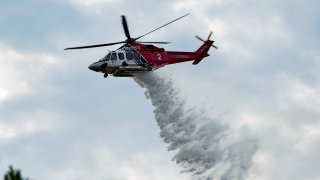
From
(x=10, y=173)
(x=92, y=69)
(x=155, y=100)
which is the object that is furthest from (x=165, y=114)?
(x=10, y=173)

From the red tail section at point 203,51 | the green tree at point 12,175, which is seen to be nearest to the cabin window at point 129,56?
the red tail section at point 203,51

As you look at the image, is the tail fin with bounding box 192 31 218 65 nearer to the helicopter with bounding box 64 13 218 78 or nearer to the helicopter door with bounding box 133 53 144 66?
the helicopter with bounding box 64 13 218 78

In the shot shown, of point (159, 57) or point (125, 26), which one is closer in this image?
point (159, 57)

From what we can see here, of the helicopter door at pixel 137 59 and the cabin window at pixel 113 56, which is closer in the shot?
the cabin window at pixel 113 56

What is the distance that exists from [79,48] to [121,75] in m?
4.54

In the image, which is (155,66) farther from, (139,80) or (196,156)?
(196,156)

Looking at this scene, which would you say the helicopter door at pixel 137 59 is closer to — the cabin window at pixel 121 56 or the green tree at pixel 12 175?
the cabin window at pixel 121 56

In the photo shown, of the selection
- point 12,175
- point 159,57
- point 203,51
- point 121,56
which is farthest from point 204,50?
point 12,175

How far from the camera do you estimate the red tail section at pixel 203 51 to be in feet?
263

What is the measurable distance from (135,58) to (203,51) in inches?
314

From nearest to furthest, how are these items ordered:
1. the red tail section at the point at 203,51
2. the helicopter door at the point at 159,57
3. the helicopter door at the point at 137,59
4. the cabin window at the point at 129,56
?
the cabin window at the point at 129,56 → the helicopter door at the point at 137,59 → the helicopter door at the point at 159,57 → the red tail section at the point at 203,51

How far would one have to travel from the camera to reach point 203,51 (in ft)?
265

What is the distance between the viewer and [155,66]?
76.9 meters

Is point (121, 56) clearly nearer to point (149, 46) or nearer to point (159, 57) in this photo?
point (149, 46)
